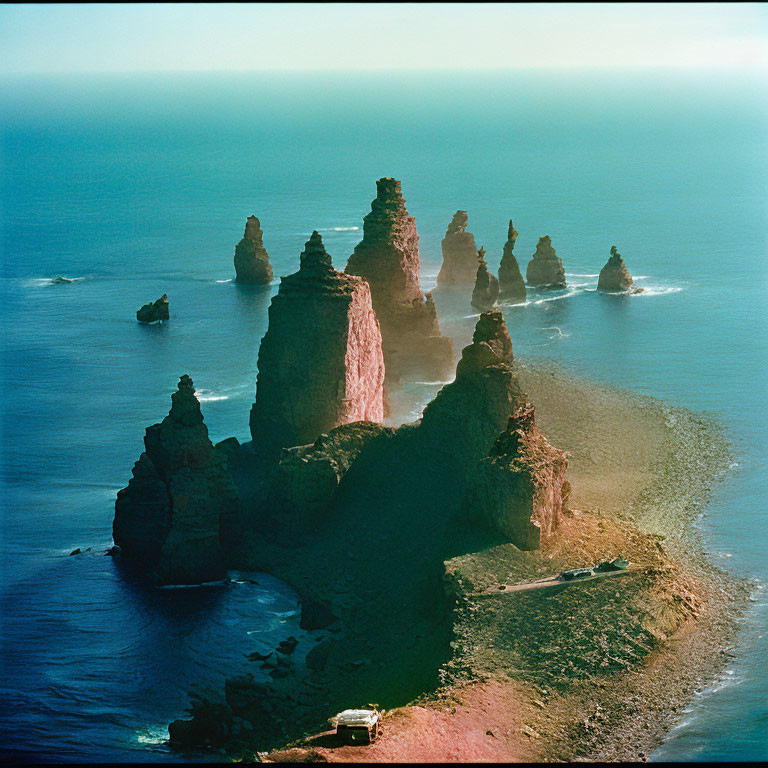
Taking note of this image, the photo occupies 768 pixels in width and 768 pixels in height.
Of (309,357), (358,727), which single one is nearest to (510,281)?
(309,357)

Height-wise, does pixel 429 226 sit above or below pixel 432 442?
above

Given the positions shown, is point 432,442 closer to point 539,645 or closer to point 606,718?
point 539,645

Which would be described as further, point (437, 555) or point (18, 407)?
point (18, 407)

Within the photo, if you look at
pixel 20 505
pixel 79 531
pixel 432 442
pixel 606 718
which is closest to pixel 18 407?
pixel 20 505

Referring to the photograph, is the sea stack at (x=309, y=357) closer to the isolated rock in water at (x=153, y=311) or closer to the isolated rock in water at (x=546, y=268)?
the isolated rock in water at (x=153, y=311)

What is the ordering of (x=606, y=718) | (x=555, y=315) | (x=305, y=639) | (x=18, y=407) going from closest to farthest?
(x=606, y=718), (x=305, y=639), (x=18, y=407), (x=555, y=315)

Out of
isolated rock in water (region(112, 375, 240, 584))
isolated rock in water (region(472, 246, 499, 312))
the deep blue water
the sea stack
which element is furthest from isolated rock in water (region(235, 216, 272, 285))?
isolated rock in water (region(112, 375, 240, 584))

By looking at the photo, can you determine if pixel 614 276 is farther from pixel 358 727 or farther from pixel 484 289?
pixel 358 727
